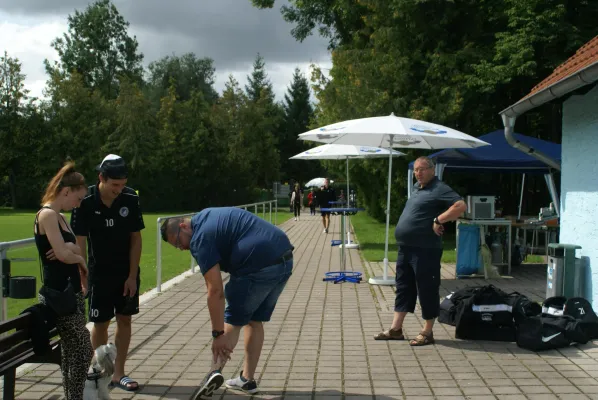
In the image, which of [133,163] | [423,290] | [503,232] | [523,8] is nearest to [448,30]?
[523,8]

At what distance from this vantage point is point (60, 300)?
4156 millimetres

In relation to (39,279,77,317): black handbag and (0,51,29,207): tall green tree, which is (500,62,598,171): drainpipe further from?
(0,51,29,207): tall green tree

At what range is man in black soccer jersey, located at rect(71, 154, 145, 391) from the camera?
491cm

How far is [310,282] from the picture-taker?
1104 cm

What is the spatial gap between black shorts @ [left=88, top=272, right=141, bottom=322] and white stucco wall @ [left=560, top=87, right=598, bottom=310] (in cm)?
532

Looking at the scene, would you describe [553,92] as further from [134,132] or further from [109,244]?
[134,132]

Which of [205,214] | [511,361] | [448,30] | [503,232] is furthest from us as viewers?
[448,30]

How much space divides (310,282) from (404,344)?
4.44 meters

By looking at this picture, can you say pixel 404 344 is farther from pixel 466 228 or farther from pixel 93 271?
pixel 466 228

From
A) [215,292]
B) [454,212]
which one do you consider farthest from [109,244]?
[454,212]

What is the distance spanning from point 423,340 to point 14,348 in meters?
3.94

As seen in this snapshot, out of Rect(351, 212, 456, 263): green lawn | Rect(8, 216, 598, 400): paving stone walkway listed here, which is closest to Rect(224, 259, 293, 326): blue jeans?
Rect(8, 216, 598, 400): paving stone walkway

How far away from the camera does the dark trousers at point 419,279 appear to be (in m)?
6.60

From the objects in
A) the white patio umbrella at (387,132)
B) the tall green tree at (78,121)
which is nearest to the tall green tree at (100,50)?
the tall green tree at (78,121)
